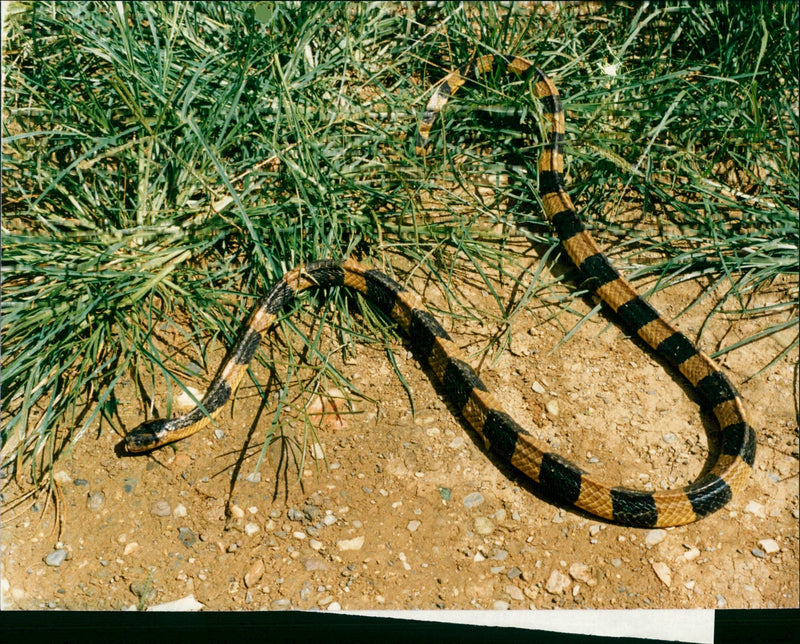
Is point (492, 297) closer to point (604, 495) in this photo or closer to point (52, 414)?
point (604, 495)

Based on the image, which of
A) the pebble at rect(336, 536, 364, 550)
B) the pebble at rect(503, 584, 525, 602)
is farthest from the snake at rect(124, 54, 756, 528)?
the pebble at rect(336, 536, 364, 550)

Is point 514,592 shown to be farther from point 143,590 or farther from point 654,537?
point 143,590

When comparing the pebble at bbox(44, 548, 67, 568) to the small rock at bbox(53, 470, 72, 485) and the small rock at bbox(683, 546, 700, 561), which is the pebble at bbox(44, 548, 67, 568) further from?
the small rock at bbox(683, 546, 700, 561)

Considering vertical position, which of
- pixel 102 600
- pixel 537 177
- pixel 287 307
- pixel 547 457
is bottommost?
pixel 102 600

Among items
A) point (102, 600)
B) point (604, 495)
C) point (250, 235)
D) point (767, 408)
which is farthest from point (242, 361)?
point (767, 408)

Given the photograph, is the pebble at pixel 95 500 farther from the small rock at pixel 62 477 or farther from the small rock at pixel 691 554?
the small rock at pixel 691 554

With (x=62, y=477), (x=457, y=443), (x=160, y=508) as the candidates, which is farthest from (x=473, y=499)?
(x=62, y=477)

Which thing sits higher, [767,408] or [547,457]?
[767,408]

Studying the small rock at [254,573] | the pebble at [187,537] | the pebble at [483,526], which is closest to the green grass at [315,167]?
the pebble at [187,537]

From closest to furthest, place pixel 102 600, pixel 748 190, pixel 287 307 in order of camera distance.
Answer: pixel 102 600
pixel 287 307
pixel 748 190
